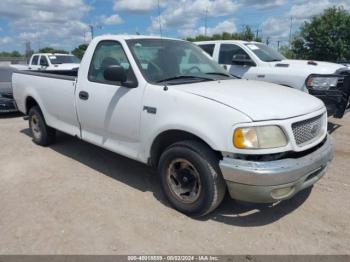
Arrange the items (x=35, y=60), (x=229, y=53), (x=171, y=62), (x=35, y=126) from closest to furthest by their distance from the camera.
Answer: (x=171, y=62) < (x=35, y=126) < (x=229, y=53) < (x=35, y=60)

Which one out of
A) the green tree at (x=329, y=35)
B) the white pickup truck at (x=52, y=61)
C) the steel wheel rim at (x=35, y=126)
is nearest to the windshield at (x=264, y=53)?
the steel wheel rim at (x=35, y=126)

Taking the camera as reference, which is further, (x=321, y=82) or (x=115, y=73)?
(x=321, y=82)

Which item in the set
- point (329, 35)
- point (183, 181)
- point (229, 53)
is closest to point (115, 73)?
point (183, 181)

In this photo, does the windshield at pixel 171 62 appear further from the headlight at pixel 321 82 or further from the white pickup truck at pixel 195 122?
the headlight at pixel 321 82

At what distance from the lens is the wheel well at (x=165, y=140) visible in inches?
142

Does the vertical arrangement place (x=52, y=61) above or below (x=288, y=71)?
below

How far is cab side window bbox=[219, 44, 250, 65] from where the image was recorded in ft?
27.6

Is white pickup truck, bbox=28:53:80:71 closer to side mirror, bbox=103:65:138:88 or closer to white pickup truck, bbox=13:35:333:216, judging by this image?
white pickup truck, bbox=13:35:333:216

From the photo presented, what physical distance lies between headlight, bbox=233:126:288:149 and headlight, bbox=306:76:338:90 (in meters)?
4.35

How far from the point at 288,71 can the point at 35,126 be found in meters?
5.37

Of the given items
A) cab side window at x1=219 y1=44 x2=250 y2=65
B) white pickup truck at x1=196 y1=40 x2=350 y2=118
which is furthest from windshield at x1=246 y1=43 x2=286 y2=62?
cab side window at x1=219 y1=44 x2=250 y2=65

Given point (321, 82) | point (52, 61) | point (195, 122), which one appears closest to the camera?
point (195, 122)

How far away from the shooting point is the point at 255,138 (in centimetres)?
309

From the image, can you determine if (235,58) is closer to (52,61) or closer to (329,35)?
(52,61)
